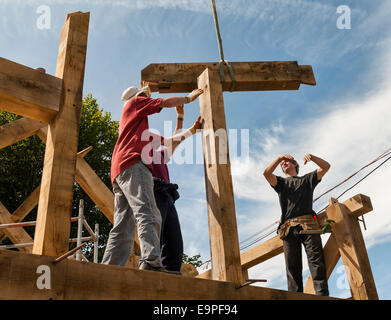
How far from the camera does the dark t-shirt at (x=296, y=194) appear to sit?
3.64 metres

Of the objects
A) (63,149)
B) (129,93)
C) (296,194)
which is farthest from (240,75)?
(63,149)

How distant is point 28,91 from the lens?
1.98 metres

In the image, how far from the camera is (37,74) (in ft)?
6.73

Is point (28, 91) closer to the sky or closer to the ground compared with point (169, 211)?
closer to the sky

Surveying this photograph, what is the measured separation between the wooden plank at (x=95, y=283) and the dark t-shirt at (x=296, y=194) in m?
1.66

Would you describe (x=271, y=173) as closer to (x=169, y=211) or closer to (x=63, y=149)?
(x=169, y=211)

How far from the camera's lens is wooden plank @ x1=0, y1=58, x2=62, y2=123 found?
1.93 metres

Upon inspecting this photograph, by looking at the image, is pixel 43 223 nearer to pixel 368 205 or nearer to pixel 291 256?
pixel 291 256

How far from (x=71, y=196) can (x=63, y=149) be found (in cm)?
26

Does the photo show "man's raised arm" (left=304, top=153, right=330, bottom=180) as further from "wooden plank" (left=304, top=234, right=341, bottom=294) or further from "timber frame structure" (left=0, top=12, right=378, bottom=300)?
"wooden plank" (left=304, top=234, right=341, bottom=294)

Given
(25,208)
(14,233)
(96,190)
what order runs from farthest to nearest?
(25,208) < (14,233) < (96,190)

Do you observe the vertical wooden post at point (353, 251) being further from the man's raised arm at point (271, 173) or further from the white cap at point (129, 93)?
the white cap at point (129, 93)

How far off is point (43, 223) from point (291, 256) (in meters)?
2.39

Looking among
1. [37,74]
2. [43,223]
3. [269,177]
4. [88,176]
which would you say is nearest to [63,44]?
[37,74]
